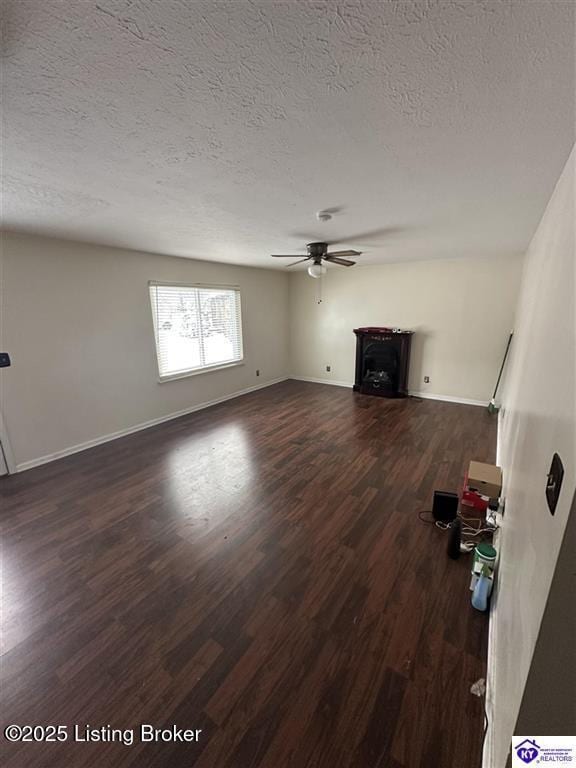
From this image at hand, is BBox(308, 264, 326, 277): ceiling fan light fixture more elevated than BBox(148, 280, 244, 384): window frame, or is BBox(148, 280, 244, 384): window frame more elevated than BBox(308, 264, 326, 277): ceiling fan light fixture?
BBox(308, 264, 326, 277): ceiling fan light fixture

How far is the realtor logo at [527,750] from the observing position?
69 centimetres

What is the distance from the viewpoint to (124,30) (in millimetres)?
779

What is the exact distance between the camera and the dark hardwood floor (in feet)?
3.89

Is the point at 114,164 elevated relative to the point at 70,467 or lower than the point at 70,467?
elevated

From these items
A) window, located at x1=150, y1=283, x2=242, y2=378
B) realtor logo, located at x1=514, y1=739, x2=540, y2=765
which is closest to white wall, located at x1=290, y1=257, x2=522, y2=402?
window, located at x1=150, y1=283, x2=242, y2=378

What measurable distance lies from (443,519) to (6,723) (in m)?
2.62

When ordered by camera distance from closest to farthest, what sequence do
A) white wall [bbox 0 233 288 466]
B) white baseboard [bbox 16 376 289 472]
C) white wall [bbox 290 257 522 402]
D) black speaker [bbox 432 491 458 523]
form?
black speaker [bbox 432 491 458 523] < white wall [bbox 0 233 288 466] < white baseboard [bbox 16 376 289 472] < white wall [bbox 290 257 522 402]

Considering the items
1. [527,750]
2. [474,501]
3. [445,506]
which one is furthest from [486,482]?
[527,750]

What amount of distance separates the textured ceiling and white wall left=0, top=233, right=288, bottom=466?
1.12m

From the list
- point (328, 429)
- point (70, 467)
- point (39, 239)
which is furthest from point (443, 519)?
point (39, 239)

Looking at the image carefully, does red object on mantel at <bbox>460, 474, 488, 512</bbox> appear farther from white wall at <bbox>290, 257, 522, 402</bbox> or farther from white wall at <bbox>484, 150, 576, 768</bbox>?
white wall at <bbox>290, 257, 522, 402</bbox>

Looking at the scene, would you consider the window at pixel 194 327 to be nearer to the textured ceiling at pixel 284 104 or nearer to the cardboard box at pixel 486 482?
the textured ceiling at pixel 284 104

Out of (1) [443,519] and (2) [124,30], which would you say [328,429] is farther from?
(2) [124,30]

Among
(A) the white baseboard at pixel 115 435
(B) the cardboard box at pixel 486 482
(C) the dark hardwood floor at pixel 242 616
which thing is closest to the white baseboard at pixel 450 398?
(C) the dark hardwood floor at pixel 242 616
